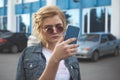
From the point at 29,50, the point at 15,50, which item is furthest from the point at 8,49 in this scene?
the point at 29,50

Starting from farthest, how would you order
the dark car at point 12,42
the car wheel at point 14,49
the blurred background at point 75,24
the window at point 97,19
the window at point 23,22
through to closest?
the window at point 23,22, the window at point 97,19, the car wheel at point 14,49, the dark car at point 12,42, the blurred background at point 75,24

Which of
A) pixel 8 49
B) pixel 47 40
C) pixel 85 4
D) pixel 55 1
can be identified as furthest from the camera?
pixel 55 1

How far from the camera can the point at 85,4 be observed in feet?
82.0

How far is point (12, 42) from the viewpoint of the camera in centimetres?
1802

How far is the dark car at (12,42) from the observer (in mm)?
17659

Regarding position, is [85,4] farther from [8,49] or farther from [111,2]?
[8,49]

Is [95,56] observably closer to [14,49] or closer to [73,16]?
[14,49]

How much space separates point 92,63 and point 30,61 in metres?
11.4

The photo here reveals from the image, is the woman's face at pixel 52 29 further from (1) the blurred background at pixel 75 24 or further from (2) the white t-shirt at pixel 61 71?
(1) the blurred background at pixel 75 24

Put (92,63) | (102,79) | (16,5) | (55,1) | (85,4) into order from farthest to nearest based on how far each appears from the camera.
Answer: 1. (16,5)
2. (55,1)
3. (85,4)
4. (92,63)
5. (102,79)

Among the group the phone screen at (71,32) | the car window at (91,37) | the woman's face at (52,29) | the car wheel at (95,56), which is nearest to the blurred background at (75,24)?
the car wheel at (95,56)

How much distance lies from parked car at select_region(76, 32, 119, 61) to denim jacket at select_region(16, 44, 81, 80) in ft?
36.5

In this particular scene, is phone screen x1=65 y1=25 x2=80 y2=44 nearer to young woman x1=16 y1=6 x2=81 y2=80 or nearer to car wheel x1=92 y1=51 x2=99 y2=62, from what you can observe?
young woman x1=16 y1=6 x2=81 y2=80

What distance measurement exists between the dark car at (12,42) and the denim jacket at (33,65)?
15710 mm
